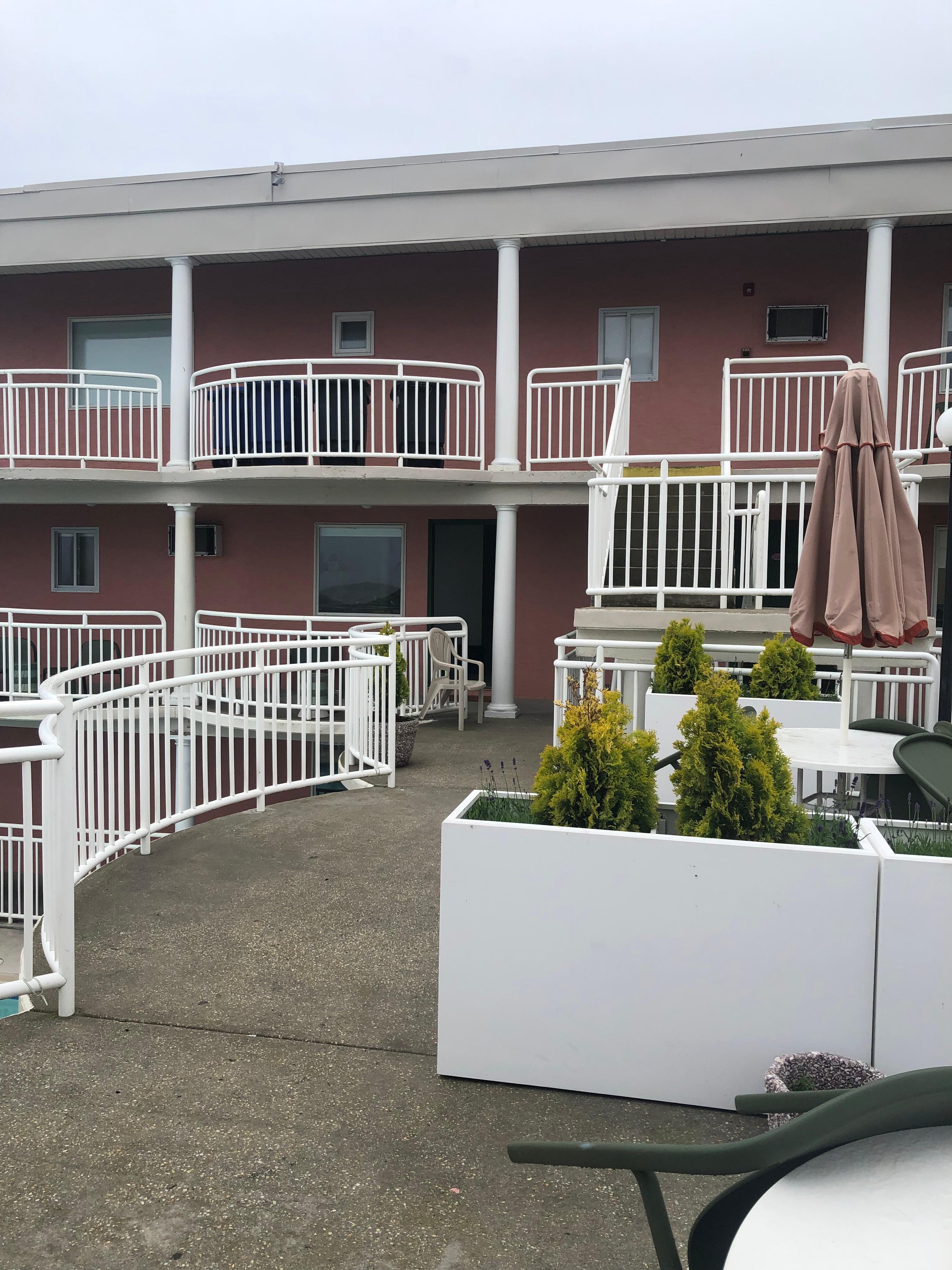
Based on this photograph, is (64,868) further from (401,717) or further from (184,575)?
(184,575)

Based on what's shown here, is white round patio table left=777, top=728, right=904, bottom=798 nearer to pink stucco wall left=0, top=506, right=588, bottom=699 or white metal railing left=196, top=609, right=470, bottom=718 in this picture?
white metal railing left=196, top=609, right=470, bottom=718

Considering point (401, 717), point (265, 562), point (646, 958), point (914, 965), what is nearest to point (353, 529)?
point (265, 562)

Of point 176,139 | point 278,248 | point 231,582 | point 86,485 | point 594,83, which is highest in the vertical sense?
point 176,139

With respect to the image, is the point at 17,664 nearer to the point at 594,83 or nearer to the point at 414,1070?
the point at 414,1070

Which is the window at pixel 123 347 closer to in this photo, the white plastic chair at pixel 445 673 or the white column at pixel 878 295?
the white plastic chair at pixel 445 673

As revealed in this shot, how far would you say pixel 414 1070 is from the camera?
3.36 metres

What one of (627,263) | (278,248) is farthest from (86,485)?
(627,263)

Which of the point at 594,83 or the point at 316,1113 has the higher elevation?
the point at 594,83

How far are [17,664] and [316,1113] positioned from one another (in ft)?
38.4

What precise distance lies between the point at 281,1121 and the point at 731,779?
5.88 feet

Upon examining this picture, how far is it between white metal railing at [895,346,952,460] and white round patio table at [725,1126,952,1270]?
31.2 feet

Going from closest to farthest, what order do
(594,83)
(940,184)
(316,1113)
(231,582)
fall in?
(316,1113) → (940,184) → (231,582) → (594,83)

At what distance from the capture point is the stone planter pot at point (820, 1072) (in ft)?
9.16

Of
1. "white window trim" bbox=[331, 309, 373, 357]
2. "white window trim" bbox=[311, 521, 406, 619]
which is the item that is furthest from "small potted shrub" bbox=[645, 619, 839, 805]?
"white window trim" bbox=[331, 309, 373, 357]
